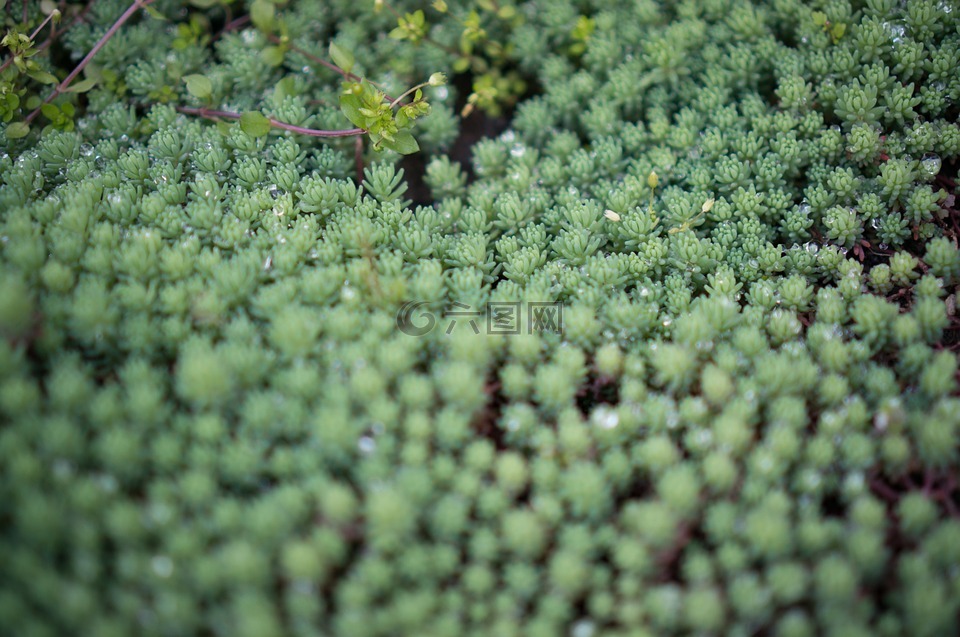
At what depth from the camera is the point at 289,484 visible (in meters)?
1.41

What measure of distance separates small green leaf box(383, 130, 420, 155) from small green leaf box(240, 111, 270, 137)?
343 mm

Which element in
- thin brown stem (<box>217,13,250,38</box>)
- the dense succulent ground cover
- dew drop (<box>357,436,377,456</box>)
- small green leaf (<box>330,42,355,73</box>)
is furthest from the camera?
thin brown stem (<box>217,13,250,38</box>)

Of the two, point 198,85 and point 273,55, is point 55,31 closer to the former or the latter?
point 198,85

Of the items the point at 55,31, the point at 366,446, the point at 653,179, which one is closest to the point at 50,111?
the point at 55,31

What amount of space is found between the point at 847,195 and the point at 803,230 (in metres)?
0.17

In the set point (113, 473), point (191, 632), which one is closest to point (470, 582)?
point (191, 632)

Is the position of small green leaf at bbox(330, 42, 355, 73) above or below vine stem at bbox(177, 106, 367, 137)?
above

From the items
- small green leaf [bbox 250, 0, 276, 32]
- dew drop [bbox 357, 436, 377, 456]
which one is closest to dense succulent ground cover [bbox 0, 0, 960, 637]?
dew drop [bbox 357, 436, 377, 456]

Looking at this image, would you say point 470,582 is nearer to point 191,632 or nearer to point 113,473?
point 191,632

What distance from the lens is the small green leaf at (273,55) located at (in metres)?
2.26

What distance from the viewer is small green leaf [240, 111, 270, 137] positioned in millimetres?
2008

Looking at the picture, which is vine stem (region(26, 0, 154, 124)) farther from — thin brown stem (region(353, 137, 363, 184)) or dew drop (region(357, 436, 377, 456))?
dew drop (region(357, 436, 377, 456))

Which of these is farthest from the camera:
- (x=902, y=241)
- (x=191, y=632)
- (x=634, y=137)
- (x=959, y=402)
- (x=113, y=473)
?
(x=634, y=137)

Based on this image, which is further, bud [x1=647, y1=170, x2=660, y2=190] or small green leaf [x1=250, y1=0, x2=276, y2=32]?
small green leaf [x1=250, y1=0, x2=276, y2=32]
